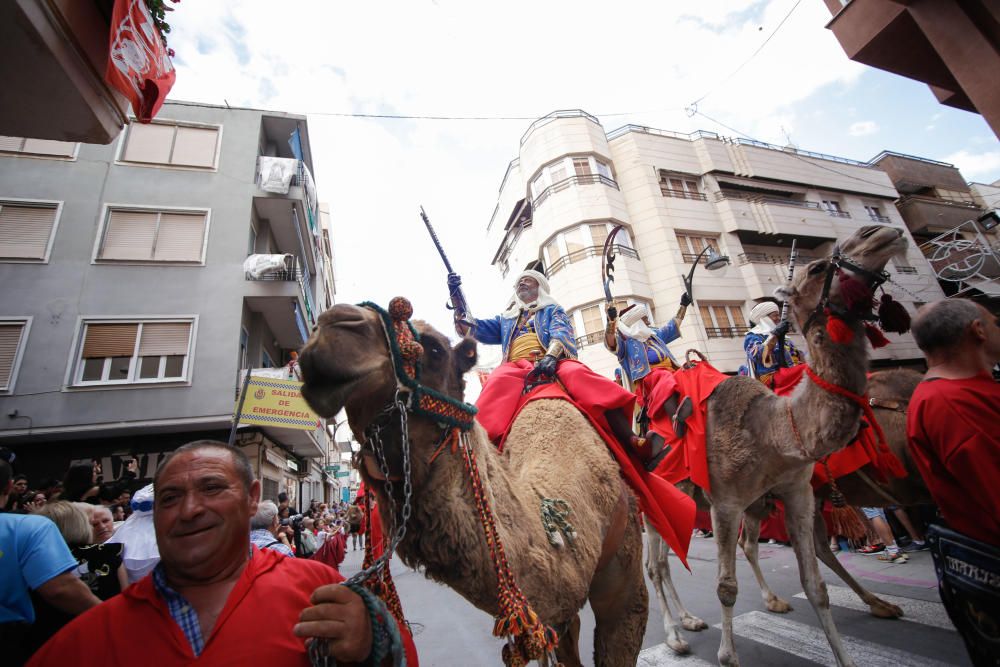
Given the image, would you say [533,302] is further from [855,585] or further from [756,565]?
[855,585]

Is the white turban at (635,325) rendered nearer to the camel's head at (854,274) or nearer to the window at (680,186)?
the camel's head at (854,274)

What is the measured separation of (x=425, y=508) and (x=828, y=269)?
3728 millimetres

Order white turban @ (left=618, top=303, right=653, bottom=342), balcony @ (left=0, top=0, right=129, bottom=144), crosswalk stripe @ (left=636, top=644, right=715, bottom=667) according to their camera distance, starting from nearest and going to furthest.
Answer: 1. balcony @ (left=0, top=0, right=129, bottom=144)
2. crosswalk stripe @ (left=636, top=644, right=715, bottom=667)
3. white turban @ (left=618, top=303, right=653, bottom=342)

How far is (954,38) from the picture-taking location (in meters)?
4.99

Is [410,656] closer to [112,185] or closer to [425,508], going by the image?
[425,508]

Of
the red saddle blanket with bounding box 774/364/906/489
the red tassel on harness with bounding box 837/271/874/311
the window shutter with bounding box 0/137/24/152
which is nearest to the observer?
the red tassel on harness with bounding box 837/271/874/311

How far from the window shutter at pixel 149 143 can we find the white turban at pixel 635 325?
15016 millimetres

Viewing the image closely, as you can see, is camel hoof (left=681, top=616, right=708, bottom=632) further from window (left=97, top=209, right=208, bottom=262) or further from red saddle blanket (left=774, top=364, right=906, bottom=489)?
window (left=97, top=209, right=208, bottom=262)

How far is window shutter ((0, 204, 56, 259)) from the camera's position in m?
11.5

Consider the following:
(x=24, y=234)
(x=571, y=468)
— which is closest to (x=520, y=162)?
(x=24, y=234)

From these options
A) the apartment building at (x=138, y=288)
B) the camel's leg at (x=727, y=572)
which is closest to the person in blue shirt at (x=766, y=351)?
the camel's leg at (x=727, y=572)

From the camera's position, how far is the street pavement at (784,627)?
3580mm

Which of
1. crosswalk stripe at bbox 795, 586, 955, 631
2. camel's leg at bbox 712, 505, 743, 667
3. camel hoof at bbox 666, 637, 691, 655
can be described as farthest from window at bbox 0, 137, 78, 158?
crosswalk stripe at bbox 795, 586, 955, 631

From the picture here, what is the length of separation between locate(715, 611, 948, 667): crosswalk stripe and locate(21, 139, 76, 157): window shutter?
62.3 ft
